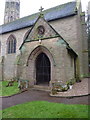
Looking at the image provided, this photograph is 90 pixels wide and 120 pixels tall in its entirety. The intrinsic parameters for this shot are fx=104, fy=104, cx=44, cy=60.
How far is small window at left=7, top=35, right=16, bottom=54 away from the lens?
2097 cm

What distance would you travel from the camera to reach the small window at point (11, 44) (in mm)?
20973

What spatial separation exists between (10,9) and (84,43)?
107 feet

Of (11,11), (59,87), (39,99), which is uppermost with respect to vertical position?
(11,11)

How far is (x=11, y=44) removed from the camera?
21422 millimetres

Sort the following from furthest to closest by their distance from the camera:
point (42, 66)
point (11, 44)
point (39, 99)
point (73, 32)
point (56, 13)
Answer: point (11, 44), point (56, 13), point (73, 32), point (42, 66), point (39, 99)

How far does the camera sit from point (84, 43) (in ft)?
56.2

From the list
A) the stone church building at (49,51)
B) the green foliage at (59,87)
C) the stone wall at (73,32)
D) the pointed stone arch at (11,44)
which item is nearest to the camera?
the green foliage at (59,87)

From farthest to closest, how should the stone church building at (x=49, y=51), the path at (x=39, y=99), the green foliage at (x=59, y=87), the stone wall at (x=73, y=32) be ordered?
1. the stone wall at (x=73, y=32)
2. the stone church building at (x=49, y=51)
3. the green foliage at (x=59, y=87)
4. the path at (x=39, y=99)

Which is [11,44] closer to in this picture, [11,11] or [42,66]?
[42,66]

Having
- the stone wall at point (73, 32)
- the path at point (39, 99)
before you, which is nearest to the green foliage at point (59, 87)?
the path at point (39, 99)

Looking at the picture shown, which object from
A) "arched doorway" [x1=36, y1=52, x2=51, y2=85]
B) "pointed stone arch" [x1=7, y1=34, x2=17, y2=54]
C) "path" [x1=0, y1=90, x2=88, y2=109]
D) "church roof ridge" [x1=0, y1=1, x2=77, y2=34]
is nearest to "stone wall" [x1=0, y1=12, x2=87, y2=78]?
"church roof ridge" [x1=0, y1=1, x2=77, y2=34]

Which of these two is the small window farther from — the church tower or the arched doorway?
the church tower

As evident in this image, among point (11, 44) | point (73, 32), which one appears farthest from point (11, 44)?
point (73, 32)

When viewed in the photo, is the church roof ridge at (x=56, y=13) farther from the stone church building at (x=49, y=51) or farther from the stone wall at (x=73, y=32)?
the stone wall at (x=73, y=32)
